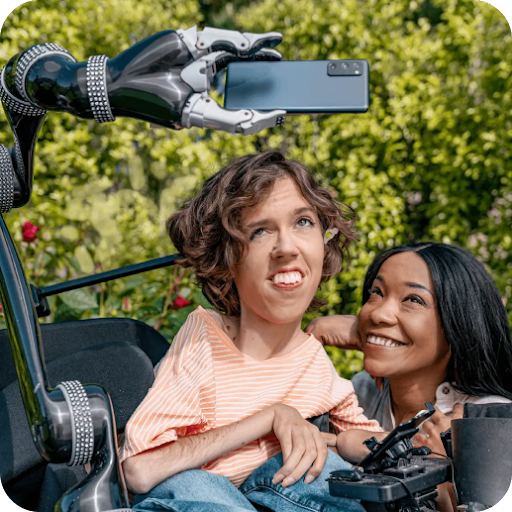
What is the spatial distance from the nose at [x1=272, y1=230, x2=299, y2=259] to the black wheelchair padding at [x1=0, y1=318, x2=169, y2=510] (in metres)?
0.44

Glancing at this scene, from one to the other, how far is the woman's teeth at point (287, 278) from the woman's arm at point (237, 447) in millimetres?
275

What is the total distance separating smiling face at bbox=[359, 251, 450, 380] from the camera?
5.66ft

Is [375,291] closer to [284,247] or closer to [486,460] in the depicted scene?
[284,247]

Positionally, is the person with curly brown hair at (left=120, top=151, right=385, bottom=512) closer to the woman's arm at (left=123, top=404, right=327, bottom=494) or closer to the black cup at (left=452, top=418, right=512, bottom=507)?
the woman's arm at (left=123, top=404, right=327, bottom=494)

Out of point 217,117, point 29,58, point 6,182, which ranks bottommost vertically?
point 6,182

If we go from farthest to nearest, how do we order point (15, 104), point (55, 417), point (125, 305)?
point (125, 305), point (15, 104), point (55, 417)

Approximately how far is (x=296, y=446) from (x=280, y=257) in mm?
412

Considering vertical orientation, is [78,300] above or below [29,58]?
below

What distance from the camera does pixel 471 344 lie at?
172 centimetres

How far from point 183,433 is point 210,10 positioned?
21.4 feet

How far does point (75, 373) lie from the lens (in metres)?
1.69

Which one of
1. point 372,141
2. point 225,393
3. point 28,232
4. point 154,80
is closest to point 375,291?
point 225,393

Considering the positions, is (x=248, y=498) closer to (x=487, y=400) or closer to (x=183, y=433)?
(x=183, y=433)

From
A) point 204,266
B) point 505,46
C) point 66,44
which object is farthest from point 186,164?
point 204,266
